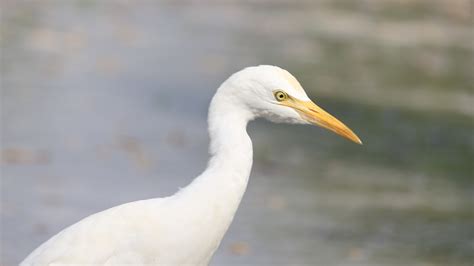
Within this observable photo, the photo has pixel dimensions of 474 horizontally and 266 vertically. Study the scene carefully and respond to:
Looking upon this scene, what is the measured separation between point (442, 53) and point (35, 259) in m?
16.5

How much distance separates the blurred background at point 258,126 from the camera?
10656 mm

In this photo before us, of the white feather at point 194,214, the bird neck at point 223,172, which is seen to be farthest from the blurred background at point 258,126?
the bird neck at point 223,172

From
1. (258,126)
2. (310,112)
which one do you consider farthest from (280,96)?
(258,126)

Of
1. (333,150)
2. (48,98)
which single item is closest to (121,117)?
(48,98)

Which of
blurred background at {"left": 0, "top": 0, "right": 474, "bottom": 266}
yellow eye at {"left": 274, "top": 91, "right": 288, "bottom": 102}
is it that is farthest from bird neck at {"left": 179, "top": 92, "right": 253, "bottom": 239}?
blurred background at {"left": 0, "top": 0, "right": 474, "bottom": 266}

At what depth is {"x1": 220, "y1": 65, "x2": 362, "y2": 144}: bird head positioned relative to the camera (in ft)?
21.0

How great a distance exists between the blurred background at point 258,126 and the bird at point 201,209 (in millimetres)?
3210

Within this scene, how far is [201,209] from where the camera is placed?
6277mm

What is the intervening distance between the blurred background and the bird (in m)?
3.21

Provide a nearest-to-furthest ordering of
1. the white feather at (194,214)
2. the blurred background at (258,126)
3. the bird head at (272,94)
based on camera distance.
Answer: the white feather at (194,214), the bird head at (272,94), the blurred background at (258,126)

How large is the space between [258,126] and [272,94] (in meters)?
8.59

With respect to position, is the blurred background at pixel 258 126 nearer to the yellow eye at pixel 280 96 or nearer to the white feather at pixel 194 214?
the white feather at pixel 194 214

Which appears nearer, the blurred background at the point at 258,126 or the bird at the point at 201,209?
the bird at the point at 201,209

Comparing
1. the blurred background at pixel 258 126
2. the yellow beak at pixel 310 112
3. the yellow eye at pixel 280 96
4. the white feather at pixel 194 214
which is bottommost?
the white feather at pixel 194 214
